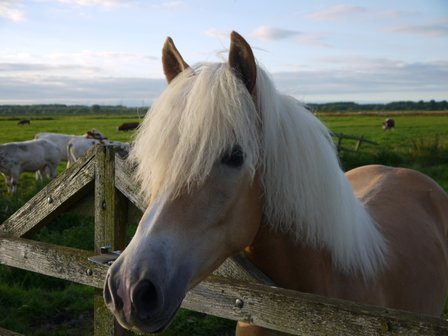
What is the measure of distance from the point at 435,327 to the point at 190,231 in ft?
2.86

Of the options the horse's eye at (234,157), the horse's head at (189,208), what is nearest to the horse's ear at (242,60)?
the horse's head at (189,208)

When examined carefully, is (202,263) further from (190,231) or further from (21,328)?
(21,328)

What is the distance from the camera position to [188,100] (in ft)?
5.93

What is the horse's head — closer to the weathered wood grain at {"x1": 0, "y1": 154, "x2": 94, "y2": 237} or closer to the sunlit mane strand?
the sunlit mane strand

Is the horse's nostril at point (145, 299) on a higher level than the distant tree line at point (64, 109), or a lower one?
lower

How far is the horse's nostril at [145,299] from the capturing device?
4.76 feet

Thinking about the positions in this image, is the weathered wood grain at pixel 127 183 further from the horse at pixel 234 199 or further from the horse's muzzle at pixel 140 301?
the horse's muzzle at pixel 140 301

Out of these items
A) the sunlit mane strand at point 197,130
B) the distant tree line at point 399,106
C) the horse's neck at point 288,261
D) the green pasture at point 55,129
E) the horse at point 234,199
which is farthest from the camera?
the distant tree line at point 399,106

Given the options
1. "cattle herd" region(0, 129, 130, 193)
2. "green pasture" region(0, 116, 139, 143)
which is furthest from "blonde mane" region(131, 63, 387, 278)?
"green pasture" region(0, 116, 139, 143)

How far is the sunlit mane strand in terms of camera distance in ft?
5.67

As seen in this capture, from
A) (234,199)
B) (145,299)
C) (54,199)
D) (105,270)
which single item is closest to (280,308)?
(234,199)

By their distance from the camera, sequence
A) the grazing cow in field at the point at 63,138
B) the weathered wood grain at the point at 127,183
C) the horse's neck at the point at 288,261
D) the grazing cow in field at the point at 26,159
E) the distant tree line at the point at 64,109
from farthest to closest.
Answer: the distant tree line at the point at 64,109
the grazing cow in field at the point at 63,138
the grazing cow in field at the point at 26,159
the weathered wood grain at the point at 127,183
the horse's neck at the point at 288,261

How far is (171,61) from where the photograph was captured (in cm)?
215

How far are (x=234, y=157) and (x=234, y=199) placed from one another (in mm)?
171
